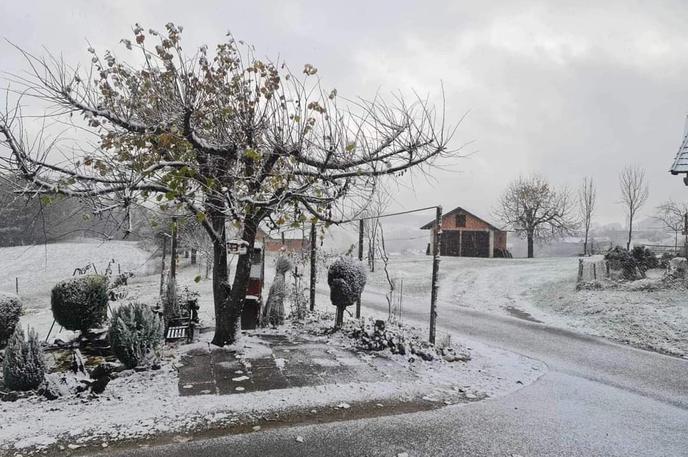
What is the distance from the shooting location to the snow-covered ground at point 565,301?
11170mm

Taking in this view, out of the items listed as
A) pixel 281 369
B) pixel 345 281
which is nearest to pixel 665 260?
pixel 345 281

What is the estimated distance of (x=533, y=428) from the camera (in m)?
5.07

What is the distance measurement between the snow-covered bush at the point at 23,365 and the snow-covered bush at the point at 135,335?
36.7 inches

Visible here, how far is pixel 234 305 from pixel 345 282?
2476mm

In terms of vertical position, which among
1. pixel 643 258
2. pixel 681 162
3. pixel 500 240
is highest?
pixel 681 162

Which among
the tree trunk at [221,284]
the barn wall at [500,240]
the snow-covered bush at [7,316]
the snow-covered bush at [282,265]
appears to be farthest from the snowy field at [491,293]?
the barn wall at [500,240]

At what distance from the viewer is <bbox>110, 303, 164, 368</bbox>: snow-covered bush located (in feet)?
20.2

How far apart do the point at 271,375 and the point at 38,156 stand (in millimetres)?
4466

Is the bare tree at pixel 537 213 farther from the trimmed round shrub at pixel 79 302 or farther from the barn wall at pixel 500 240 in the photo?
the trimmed round shrub at pixel 79 302

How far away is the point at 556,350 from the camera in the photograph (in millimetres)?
9672

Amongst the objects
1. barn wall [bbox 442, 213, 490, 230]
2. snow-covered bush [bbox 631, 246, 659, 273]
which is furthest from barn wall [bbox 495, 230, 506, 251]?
snow-covered bush [bbox 631, 246, 659, 273]

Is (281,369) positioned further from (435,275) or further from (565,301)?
(565,301)

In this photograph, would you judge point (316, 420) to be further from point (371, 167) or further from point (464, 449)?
point (371, 167)

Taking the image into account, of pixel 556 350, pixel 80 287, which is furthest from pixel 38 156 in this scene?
pixel 556 350
